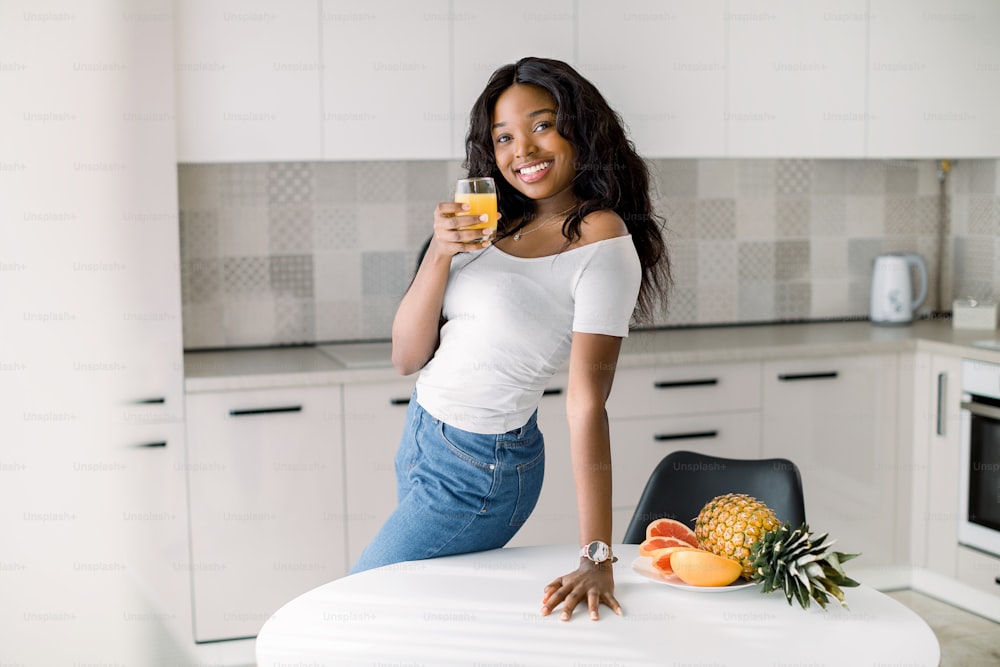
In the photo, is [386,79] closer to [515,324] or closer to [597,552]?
[515,324]

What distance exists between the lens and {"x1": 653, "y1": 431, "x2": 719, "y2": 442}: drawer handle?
3.48 metres

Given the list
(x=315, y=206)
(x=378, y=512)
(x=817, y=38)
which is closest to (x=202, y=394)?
(x=378, y=512)

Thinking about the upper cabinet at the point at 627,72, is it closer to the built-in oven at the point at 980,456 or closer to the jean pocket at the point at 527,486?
the built-in oven at the point at 980,456

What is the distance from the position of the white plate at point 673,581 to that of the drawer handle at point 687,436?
169 cm

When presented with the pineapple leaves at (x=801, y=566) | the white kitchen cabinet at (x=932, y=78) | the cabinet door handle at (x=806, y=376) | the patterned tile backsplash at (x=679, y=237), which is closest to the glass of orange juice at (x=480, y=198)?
the pineapple leaves at (x=801, y=566)

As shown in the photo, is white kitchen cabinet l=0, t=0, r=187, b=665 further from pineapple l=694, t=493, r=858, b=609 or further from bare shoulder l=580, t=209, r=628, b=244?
pineapple l=694, t=493, r=858, b=609

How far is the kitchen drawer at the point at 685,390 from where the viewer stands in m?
3.42

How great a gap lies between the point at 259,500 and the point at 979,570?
2.38 metres

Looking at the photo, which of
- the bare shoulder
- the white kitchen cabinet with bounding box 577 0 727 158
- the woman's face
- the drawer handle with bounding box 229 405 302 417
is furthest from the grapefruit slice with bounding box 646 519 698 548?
the white kitchen cabinet with bounding box 577 0 727 158

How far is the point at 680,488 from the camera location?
2352mm

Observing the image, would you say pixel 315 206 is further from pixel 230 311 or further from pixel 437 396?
pixel 437 396

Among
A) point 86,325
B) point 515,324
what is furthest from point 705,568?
point 86,325

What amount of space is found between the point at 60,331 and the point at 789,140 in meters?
2.47

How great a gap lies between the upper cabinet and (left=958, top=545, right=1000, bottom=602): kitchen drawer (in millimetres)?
1439
